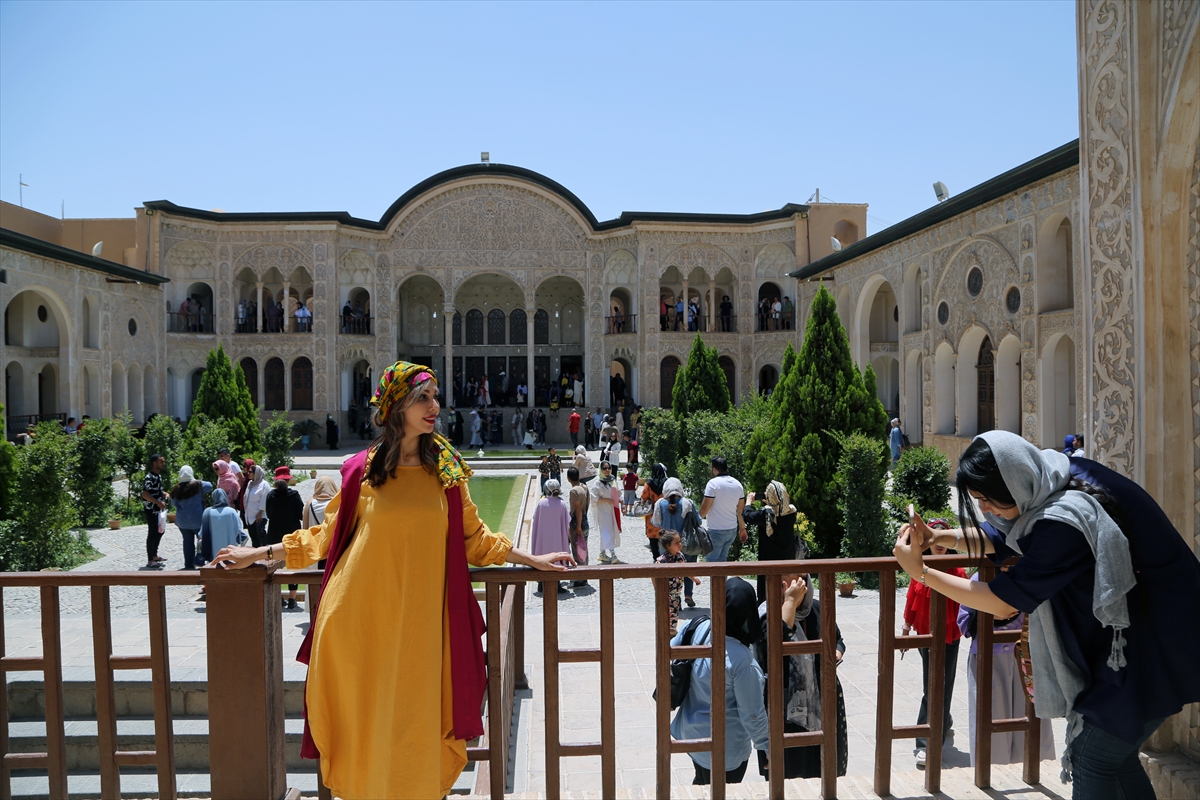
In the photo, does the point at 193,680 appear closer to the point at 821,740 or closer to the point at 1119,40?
the point at 821,740

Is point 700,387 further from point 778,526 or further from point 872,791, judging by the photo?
point 872,791

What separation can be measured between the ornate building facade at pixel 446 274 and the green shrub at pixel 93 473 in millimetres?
14156

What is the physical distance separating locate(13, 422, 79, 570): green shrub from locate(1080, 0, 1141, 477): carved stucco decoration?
11.6 metres

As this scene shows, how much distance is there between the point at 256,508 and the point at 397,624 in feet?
25.7

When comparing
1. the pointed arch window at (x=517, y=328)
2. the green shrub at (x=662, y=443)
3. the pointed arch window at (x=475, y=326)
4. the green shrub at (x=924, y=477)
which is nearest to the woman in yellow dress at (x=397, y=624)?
the green shrub at (x=924, y=477)

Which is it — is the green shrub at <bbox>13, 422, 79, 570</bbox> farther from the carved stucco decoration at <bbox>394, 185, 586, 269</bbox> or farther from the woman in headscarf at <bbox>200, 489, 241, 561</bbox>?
the carved stucco decoration at <bbox>394, 185, 586, 269</bbox>

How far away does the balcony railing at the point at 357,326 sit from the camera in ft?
95.5

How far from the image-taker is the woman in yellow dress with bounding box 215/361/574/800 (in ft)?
8.41

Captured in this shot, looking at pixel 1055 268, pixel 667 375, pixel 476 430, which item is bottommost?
pixel 476 430

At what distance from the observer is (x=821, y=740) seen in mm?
2934

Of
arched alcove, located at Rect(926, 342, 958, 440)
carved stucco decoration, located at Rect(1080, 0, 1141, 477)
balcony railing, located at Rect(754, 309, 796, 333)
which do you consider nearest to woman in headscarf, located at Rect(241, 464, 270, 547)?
carved stucco decoration, located at Rect(1080, 0, 1141, 477)

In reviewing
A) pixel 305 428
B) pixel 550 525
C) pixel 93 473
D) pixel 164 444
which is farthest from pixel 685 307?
pixel 550 525

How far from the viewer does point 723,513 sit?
8.69m

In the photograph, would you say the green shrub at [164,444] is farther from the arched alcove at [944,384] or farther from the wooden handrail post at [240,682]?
the arched alcove at [944,384]
